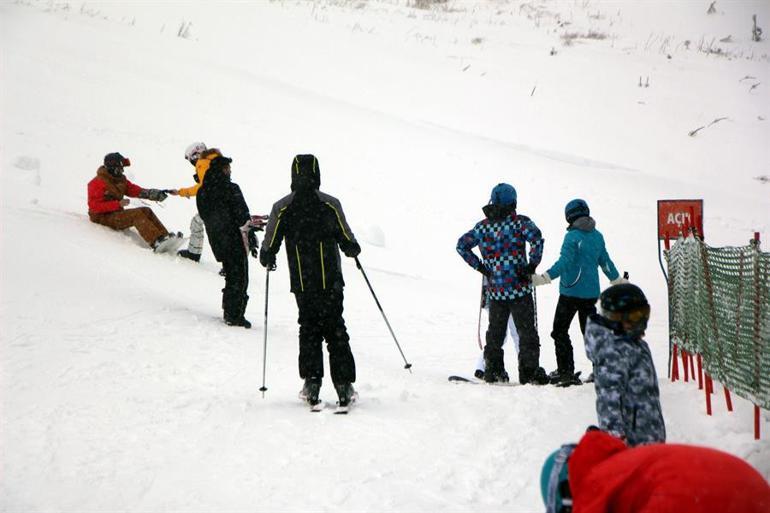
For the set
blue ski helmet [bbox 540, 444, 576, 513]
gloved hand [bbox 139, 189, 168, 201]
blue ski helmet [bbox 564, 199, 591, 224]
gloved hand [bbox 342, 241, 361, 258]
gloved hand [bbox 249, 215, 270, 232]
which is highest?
gloved hand [bbox 139, 189, 168, 201]

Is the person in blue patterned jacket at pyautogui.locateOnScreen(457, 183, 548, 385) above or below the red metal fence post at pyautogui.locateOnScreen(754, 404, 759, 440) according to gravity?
above

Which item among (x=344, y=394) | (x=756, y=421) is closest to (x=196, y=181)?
(x=344, y=394)

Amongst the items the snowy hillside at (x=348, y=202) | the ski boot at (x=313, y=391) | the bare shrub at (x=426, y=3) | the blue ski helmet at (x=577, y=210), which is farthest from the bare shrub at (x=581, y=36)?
the ski boot at (x=313, y=391)

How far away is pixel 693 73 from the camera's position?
24.0 m

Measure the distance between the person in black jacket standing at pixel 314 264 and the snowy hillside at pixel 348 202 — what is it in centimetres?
40

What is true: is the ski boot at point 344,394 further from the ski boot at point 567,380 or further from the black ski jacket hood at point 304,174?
the ski boot at point 567,380

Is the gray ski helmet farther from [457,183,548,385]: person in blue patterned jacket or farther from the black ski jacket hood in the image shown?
[457,183,548,385]: person in blue patterned jacket

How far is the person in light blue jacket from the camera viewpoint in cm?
721

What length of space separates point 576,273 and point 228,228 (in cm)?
374

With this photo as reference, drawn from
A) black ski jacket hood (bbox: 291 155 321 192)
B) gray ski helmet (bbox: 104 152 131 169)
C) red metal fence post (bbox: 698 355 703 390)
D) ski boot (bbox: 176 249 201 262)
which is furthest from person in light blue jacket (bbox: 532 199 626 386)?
gray ski helmet (bbox: 104 152 131 169)

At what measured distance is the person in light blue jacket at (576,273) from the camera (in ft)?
23.7

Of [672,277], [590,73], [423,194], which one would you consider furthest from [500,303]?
[590,73]

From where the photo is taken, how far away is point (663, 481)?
2133mm

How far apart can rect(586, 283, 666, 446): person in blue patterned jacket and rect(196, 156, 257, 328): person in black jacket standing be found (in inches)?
205
